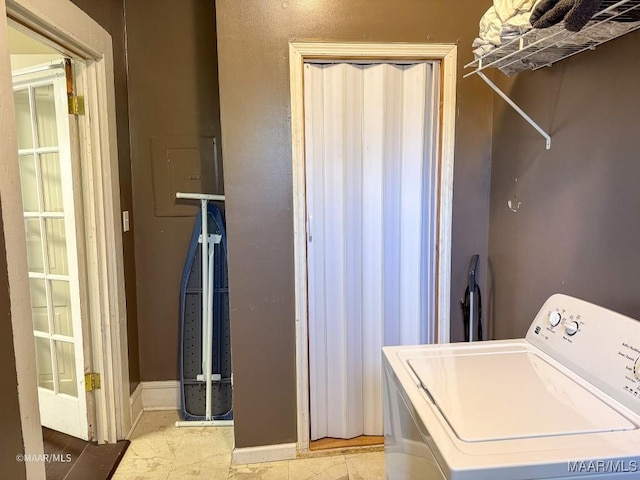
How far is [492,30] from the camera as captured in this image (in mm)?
1319

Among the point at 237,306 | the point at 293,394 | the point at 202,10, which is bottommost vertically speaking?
the point at 293,394

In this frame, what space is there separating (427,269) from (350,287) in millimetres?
405

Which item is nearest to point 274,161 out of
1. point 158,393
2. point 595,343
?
point 595,343

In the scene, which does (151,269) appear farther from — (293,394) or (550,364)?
(550,364)

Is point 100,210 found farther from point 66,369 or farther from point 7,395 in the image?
point 7,395

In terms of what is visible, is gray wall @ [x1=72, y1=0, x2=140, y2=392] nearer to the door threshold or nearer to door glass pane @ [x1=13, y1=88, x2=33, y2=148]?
door glass pane @ [x1=13, y1=88, x2=33, y2=148]

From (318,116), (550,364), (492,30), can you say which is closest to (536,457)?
(550,364)

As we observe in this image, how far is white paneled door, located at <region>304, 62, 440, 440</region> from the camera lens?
203 centimetres

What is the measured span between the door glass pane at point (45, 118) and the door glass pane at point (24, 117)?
8cm

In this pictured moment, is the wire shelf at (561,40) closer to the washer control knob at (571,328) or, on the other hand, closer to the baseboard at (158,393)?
the washer control knob at (571,328)

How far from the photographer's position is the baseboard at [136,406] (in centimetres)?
243

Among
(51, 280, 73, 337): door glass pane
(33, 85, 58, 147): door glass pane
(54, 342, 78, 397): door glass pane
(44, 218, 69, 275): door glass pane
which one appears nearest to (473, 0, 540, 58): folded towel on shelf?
(33, 85, 58, 147): door glass pane

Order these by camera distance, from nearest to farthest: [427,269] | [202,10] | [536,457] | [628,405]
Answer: [536,457], [628,405], [427,269], [202,10]

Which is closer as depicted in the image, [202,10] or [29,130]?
[29,130]
